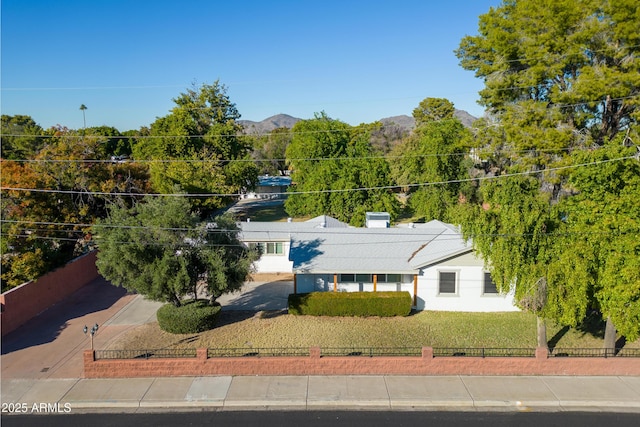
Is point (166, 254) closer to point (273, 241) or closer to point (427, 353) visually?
point (273, 241)

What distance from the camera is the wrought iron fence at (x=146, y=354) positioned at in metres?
16.2

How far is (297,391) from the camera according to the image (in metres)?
14.8

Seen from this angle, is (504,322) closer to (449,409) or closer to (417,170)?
(449,409)

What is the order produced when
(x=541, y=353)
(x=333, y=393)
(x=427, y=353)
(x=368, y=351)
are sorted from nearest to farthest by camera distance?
(x=333, y=393)
(x=541, y=353)
(x=427, y=353)
(x=368, y=351)

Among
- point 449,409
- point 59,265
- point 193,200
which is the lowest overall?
point 449,409

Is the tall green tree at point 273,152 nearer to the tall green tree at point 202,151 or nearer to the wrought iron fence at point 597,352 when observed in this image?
the tall green tree at point 202,151

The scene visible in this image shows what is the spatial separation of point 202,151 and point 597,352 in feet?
123

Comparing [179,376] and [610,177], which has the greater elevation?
[610,177]

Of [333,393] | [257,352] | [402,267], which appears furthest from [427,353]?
[402,267]

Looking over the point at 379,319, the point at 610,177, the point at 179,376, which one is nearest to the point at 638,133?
the point at 610,177

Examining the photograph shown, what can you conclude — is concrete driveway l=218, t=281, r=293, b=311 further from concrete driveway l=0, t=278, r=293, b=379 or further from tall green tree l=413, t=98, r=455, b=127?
tall green tree l=413, t=98, r=455, b=127

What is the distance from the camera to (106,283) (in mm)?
26641

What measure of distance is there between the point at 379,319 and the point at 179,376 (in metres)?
9.28

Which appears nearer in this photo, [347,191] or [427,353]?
[427,353]
